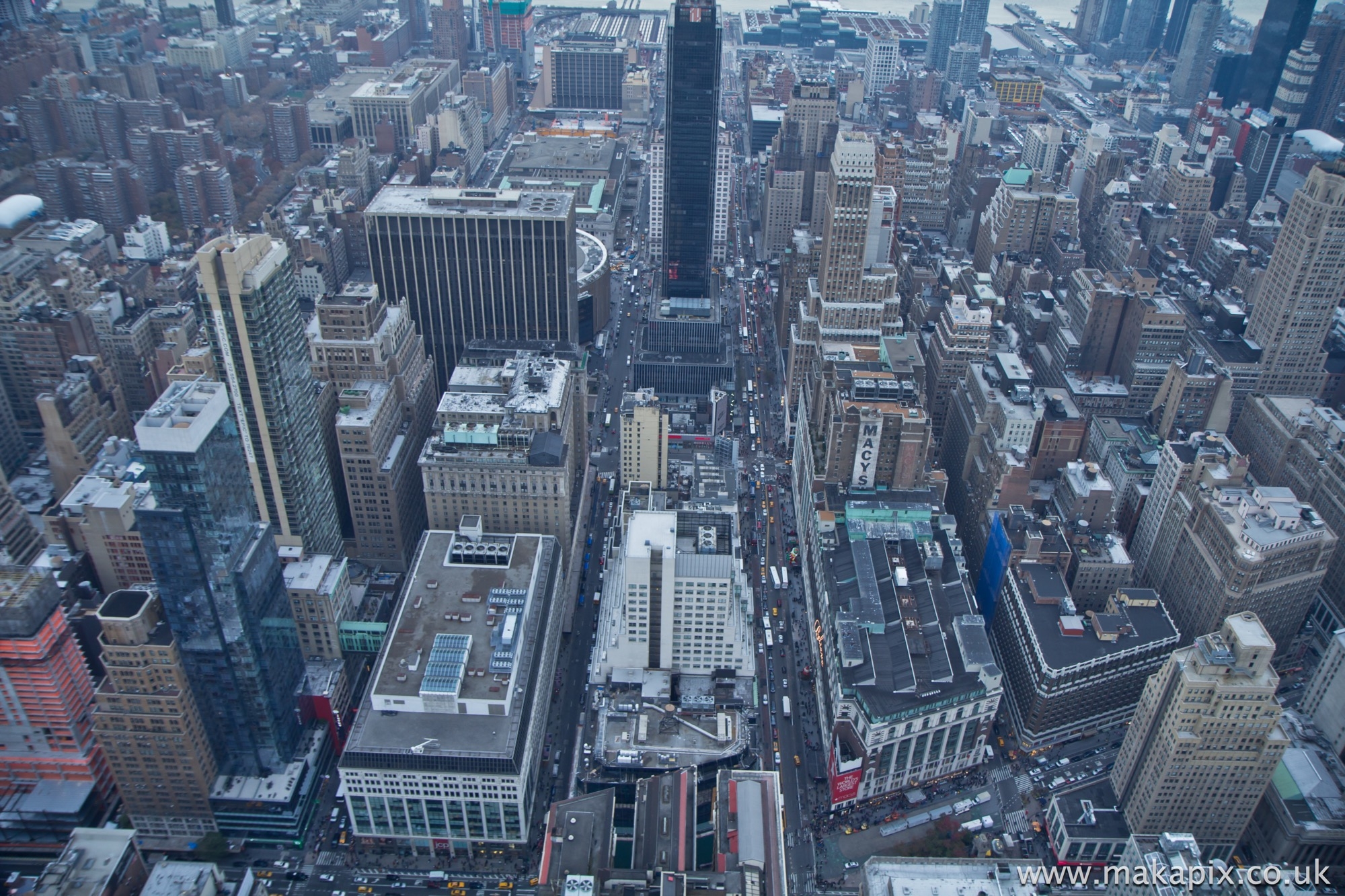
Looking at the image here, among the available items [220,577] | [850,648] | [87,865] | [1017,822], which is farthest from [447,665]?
[1017,822]

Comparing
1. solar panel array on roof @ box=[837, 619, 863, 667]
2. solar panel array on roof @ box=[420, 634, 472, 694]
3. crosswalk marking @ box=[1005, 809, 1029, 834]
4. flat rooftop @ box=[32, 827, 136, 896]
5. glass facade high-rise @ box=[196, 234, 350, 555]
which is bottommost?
crosswalk marking @ box=[1005, 809, 1029, 834]

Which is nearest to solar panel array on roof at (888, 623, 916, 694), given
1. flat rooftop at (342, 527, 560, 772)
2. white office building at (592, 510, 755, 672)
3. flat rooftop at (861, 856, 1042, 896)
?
white office building at (592, 510, 755, 672)

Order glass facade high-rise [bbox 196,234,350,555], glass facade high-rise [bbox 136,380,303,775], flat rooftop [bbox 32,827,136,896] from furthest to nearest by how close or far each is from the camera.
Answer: glass facade high-rise [bbox 196,234,350,555]
glass facade high-rise [bbox 136,380,303,775]
flat rooftop [bbox 32,827,136,896]

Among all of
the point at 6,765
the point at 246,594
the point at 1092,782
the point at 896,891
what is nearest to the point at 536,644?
the point at 246,594

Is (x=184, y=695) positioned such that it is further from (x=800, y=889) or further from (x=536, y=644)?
(x=800, y=889)

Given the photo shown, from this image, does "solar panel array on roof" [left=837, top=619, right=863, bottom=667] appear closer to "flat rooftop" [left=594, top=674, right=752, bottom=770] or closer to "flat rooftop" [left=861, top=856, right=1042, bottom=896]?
"flat rooftop" [left=594, top=674, right=752, bottom=770]
